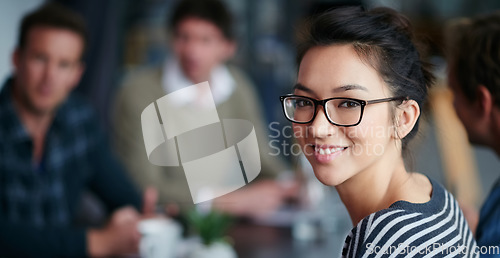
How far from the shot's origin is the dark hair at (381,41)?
0.34 m

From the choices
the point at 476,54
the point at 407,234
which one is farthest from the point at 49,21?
the point at 407,234

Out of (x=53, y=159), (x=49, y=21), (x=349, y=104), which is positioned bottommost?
(x=53, y=159)

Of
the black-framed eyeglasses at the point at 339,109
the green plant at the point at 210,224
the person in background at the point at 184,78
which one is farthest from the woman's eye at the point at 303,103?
the person in background at the point at 184,78

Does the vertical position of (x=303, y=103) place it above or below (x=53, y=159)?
above

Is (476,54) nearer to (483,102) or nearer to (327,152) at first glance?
(483,102)

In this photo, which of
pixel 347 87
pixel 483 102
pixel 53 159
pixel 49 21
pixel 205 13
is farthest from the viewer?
pixel 205 13

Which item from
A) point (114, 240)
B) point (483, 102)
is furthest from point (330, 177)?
point (114, 240)

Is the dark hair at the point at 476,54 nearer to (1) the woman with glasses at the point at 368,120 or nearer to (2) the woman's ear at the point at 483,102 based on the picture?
(2) the woman's ear at the point at 483,102

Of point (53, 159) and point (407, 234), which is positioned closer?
point (407, 234)

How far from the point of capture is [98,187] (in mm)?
1750

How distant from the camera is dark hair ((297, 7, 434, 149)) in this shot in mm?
336

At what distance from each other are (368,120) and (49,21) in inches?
47.5

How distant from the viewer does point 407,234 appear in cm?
35

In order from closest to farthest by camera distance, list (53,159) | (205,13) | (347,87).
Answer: (347,87) < (53,159) < (205,13)
